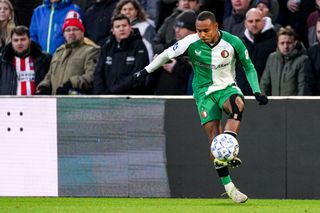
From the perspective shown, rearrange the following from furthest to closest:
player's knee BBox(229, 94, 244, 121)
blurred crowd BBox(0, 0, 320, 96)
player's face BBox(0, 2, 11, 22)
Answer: player's face BBox(0, 2, 11, 22)
blurred crowd BBox(0, 0, 320, 96)
player's knee BBox(229, 94, 244, 121)

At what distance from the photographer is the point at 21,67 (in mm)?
16719

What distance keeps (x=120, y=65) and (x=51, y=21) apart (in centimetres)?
208

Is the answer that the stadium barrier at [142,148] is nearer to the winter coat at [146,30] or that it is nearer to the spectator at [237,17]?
the spectator at [237,17]

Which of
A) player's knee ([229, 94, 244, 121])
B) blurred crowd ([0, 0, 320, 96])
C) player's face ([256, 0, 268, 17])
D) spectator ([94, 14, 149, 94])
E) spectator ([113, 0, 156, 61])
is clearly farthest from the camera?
spectator ([113, 0, 156, 61])

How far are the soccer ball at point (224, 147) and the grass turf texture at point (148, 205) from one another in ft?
1.91

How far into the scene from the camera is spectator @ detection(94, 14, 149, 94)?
15.8 metres

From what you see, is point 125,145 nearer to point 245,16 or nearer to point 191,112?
point 191,112

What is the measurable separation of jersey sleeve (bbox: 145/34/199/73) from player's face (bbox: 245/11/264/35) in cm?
254

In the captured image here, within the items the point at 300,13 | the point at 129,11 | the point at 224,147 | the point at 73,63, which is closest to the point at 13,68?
the point at 73,63

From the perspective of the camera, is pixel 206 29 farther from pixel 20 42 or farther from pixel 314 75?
pixel 20 42

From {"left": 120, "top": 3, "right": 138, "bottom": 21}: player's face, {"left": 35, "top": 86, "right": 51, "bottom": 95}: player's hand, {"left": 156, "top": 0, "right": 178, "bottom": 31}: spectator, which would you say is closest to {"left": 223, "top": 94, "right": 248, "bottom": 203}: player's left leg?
{"left": 120, "top": 3, "right": 138, "bottom": 21}: player's face

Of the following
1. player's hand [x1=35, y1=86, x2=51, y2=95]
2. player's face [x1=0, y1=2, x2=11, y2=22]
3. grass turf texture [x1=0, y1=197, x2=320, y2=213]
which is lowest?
grass turf texture [x1=0, y1=197, x2=320, y2=213]

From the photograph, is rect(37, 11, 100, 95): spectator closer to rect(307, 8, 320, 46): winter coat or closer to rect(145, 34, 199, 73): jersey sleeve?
rect(307, 8, 320, 46): winter coat

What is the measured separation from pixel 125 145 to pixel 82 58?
208 centimetres
